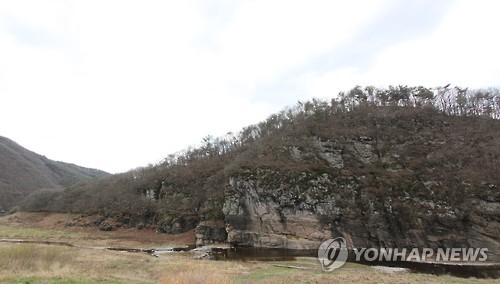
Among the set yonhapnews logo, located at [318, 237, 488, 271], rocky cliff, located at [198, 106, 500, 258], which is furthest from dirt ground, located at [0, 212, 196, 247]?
yonhapnews logo, located at [318, 237, 488, 271]

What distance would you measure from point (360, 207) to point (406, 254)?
10.8 m

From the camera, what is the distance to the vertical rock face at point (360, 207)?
47.2m

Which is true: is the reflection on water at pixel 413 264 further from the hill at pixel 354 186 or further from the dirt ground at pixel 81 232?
the dirt ground at pixel 81 232

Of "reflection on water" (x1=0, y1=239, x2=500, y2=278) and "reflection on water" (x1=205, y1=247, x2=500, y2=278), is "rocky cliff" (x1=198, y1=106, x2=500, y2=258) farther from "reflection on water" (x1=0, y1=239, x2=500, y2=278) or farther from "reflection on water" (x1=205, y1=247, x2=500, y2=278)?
"reflection on water" (x1=205, y1=247, x2=500, y2=278)

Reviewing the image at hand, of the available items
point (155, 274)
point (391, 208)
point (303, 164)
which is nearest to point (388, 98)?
point (303, 164)

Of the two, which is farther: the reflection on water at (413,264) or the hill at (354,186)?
the hill at (354,186)

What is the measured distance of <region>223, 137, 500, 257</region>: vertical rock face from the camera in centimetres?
4725

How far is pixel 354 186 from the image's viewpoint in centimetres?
5797

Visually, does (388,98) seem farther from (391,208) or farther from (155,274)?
(155,274)

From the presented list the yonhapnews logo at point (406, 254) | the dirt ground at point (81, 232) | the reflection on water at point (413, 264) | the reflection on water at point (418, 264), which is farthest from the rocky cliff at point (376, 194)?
the dirt ground at point (81, 232)

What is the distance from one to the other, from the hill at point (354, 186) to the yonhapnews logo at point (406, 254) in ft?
4.49

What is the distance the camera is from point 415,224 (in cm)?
4847

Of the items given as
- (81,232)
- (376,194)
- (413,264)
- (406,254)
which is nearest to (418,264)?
(413,264)

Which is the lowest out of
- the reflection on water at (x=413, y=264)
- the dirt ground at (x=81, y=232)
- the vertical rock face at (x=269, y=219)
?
the dirt ground at (x=81, y=232)
